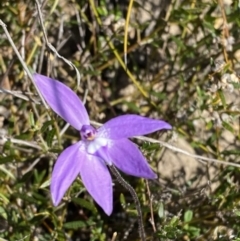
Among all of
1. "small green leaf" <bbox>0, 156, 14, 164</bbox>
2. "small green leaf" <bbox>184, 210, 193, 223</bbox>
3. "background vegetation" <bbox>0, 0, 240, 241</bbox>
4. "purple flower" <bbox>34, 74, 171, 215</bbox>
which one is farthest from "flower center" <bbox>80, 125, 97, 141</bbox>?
"small green leaf" <bbox>184, 210, 193, 223</bbox>

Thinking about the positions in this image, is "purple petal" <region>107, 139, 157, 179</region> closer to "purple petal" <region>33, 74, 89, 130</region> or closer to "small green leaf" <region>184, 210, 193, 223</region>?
"purple petal" <region>33, 74, 89, 130</region>

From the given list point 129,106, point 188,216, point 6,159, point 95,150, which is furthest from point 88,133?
point 129,106

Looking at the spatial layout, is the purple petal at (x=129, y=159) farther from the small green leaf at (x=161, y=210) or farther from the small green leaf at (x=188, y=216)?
the small green leaf at (x=188, y=216)

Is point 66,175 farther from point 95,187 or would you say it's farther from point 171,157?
point 171,157

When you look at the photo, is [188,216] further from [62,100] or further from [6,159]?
[62,100]

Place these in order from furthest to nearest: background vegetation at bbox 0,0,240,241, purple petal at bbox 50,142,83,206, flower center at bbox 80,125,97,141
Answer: background vegetation at bbox 0,0,240,241
flower center at bbox 80,125,97,141
purple petal at bbox 50,142,83,206

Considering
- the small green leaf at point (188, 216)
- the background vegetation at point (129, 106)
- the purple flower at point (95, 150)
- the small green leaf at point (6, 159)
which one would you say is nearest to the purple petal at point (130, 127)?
the purple flower at point (95, 150)
